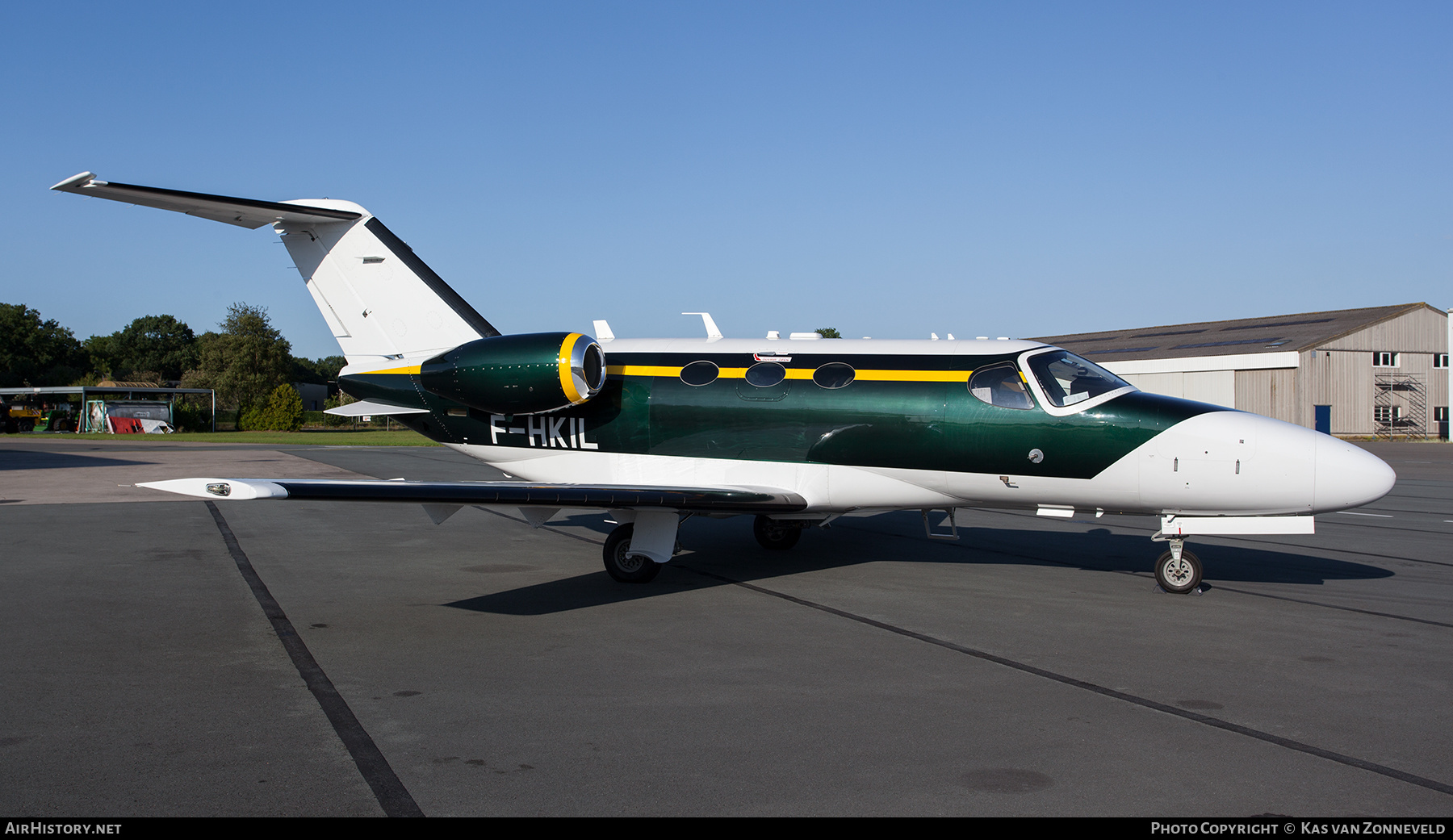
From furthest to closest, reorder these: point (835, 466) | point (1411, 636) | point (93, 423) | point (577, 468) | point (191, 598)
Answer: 1. point (93, 423)
2. point (577, 468)
3. point (835, 466)
4. point (191, 598)
5. point (1411, 636)

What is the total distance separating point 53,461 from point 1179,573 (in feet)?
111

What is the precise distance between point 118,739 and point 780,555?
27.1ft

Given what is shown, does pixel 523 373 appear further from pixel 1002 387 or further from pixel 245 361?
pixel 245 361

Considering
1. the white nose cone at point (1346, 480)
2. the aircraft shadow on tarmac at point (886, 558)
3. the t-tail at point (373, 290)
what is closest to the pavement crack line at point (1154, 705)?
the aircraft shadow on tarmac at point (886, 558)

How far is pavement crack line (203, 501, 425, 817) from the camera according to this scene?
4375mm

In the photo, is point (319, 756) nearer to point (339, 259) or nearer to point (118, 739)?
point (118, 739)

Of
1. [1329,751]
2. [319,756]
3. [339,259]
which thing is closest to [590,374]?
[339,259]

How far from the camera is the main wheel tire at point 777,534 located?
1275 centimetres

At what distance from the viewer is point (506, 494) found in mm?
8617

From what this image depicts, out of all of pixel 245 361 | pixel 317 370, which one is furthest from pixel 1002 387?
pixel 317 370

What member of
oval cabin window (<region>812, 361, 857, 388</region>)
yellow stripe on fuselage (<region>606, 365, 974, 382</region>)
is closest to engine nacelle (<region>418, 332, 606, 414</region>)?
yellow stripe on fuselage (<region>606, 365, 974, 382</region>)

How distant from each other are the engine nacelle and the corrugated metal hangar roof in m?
45.9

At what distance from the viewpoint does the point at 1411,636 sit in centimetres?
775

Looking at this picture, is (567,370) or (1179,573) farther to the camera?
(567,370)
